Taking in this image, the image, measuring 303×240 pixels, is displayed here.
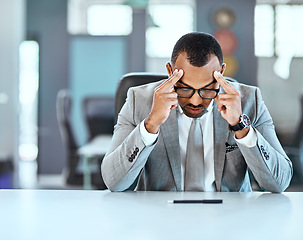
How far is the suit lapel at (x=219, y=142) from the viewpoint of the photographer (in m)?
1.53

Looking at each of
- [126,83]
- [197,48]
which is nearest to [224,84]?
[197,48]

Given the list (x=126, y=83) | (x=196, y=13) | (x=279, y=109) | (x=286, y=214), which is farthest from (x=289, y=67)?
(x=286, y=214)

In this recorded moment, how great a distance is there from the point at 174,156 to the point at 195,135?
0.12 meters

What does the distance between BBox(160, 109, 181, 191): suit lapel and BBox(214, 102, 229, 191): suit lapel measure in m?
0.13

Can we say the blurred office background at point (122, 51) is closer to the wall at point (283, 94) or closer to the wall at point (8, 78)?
the wall at point (283, 94)

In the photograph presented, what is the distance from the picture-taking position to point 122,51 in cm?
650

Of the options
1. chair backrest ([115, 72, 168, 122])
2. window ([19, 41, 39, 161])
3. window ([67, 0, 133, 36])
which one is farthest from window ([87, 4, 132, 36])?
chair backrest ([115, 72, 168, 122])

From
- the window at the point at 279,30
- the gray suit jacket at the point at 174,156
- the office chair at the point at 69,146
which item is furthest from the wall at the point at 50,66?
the gray suit jacket at the point at 174,156

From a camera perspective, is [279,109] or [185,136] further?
[279,109]

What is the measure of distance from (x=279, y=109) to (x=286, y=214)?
5904 millimetres

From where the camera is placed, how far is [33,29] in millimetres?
6930

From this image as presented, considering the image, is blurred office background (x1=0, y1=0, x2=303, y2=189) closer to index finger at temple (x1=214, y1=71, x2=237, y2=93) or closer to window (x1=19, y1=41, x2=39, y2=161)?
window (x1=19, y1=41, x2=39, y2=161)

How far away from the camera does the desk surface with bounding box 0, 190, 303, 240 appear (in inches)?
35.5

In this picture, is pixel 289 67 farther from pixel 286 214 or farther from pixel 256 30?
pixel 286 214
